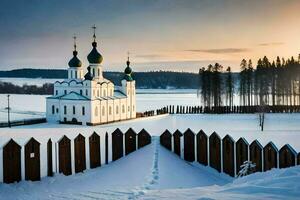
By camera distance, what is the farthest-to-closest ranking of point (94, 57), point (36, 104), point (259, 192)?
point (36, 104) < point (94, 57) < point (259, 192)

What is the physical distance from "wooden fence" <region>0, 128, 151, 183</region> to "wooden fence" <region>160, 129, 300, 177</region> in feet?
4.39

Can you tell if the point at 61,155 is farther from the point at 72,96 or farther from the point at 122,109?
the point at 122,109

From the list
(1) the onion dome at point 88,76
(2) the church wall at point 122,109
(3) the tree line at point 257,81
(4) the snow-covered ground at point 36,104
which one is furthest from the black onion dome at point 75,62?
(3) the tree line at point 257,81

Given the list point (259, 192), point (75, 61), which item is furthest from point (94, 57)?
point (259, 192)

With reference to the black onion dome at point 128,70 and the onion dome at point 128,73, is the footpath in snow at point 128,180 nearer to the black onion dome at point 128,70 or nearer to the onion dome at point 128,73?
the onion dome at point 128,73

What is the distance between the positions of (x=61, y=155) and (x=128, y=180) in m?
2.50

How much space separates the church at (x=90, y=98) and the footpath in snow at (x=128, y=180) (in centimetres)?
3224

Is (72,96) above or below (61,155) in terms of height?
above

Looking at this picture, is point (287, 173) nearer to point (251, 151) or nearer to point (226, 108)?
point (251, 151)

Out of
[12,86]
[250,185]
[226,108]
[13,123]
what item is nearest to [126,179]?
[250,185]

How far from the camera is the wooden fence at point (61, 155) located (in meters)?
11.7

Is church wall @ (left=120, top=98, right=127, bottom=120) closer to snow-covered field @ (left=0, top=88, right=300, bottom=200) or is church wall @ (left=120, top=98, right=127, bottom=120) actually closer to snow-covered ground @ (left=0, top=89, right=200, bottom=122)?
snow-covered ground @ (left=0, top=89, right=200, bottom=122)

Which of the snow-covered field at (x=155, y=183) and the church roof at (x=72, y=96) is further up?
the church roof at (x=72, y=96)

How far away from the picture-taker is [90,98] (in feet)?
154
